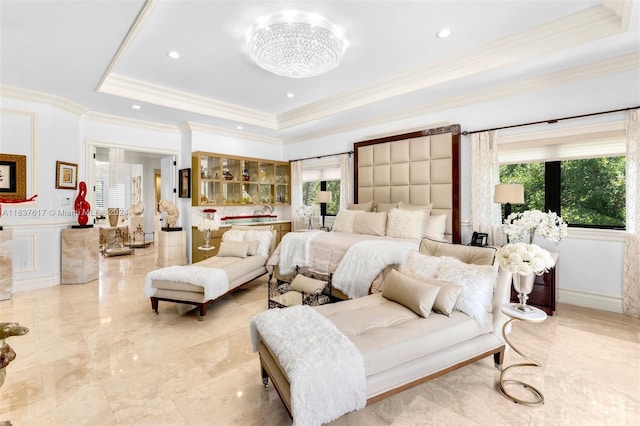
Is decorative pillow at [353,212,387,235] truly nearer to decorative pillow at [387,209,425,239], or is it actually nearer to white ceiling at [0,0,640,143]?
decorative pillow at [387,209,425,239]

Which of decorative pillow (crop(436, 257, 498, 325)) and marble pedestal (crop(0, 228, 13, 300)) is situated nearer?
decorative pillow (crop(436, 257, 498, 325))

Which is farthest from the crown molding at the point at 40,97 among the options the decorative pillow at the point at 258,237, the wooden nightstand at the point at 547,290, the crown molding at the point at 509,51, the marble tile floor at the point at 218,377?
the wooden nightstand at the point at 547,290

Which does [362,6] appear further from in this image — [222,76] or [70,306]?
[70,306]

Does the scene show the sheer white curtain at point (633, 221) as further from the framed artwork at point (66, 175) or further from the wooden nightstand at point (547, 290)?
the framed artwork at point (66, 175)

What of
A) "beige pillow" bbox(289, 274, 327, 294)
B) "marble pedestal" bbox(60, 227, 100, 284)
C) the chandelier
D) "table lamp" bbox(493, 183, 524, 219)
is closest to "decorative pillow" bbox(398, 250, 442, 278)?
"beige pillow" bbox(289, 274, 327, 294)

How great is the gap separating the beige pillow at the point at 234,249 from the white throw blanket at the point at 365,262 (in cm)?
139

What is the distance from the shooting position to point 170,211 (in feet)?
18.3

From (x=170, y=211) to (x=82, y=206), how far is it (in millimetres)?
1259

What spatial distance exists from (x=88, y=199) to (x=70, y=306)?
2158 mm

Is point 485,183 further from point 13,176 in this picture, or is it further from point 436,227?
point 13,176

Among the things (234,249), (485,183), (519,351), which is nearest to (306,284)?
(234,249)

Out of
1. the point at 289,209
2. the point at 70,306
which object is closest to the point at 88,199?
the point at 70,306

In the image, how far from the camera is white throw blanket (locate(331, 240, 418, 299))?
337 centimetres

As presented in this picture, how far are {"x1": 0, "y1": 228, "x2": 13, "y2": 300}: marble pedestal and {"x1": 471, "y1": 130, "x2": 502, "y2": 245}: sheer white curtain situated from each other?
19.9ft
